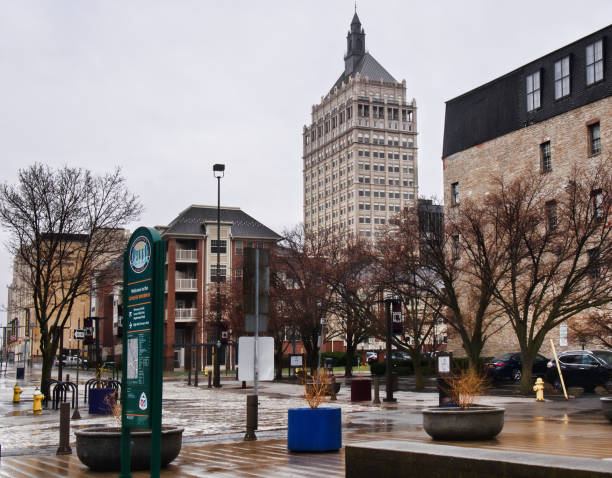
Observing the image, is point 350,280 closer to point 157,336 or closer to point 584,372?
point 584,372

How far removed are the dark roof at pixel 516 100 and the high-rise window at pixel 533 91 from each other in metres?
0.28

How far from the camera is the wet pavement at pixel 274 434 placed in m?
11.4

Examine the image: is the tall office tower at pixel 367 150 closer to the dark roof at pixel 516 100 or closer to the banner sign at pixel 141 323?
the dark roof at pixel 516 100

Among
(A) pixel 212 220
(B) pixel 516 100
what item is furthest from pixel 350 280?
(A) pixel 212 220

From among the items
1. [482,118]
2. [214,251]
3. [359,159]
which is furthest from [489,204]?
[359,159]

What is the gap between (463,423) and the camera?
550 inches

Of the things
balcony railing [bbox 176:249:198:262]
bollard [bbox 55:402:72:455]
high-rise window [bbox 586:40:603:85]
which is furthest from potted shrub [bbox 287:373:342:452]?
balcony railing [bbox 176:249:198:262]

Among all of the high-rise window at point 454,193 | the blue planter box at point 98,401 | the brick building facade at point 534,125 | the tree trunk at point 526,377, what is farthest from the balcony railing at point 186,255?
the blue planter box at point 98,401

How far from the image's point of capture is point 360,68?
191 metres

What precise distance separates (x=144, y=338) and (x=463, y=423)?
7.59 metres

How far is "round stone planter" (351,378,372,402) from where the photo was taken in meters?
27.1

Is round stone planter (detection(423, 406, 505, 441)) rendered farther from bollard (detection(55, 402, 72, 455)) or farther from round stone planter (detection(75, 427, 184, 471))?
bollard (detection(55, 402, 72, 455))

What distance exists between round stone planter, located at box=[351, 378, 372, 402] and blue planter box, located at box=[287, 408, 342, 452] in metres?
13.9

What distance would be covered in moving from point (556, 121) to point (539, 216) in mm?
16860
